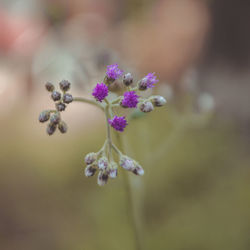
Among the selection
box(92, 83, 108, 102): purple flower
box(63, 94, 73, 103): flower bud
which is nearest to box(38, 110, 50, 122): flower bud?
box(63, 94, 73, 103): flower bud

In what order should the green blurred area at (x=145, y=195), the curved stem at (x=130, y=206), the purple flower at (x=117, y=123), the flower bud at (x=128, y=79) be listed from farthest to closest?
the green blurred area at (x=145, y=195), the curved stem at (x=130, y=206), the flower bud at (x=128, y=79), the purple flower at (x=117, y=123)

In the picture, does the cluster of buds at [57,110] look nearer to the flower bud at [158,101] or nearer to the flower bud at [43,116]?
the flower bud at [43,116]

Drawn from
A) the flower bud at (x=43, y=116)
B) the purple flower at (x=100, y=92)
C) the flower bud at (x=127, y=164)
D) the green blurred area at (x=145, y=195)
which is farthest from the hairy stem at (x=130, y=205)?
the green blurred area at (x=145, y=195)

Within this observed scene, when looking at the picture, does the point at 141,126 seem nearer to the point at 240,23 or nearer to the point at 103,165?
the point at 103,165

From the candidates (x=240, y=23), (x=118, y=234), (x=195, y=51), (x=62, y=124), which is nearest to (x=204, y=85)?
(x=195, y=51)

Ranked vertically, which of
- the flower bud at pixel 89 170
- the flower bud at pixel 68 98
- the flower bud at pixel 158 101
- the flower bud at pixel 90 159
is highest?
the flower bud at pixel 68 98

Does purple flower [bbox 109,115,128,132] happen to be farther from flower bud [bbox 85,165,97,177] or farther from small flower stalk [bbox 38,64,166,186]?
flower bud [bbox 85,165,97,177]
